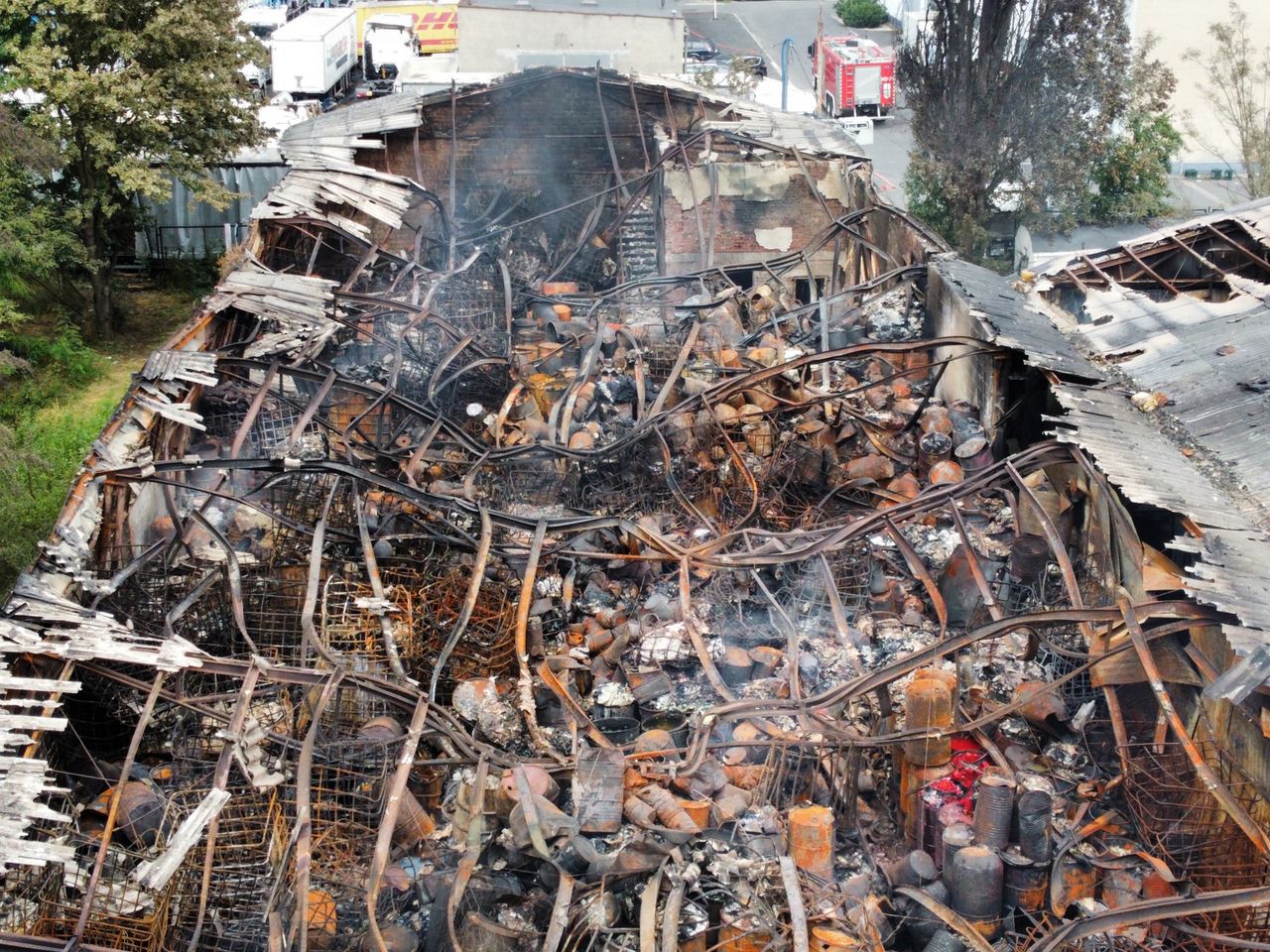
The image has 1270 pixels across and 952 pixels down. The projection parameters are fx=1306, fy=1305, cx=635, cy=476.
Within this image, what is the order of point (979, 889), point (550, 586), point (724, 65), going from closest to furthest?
point (979, 889) < point (550, 586) < point (724, 65)

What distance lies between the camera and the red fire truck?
33.6 m

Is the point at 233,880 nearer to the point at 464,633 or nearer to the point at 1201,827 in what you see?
the point at 464,633

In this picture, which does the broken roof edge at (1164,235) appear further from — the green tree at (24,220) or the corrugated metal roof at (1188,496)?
the green tree at (24,220)

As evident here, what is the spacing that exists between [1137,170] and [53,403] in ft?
67.2

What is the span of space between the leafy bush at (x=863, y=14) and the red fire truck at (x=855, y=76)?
739 centimetres

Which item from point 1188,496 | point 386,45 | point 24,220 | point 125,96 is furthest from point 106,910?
point 386,45

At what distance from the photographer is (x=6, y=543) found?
12.4 m

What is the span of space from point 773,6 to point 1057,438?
38308mm

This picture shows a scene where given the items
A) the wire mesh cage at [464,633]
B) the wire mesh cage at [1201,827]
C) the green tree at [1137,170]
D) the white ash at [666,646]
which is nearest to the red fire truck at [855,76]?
the green tree at [1137,170]

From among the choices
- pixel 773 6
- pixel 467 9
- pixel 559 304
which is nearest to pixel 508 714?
pixel 559 304

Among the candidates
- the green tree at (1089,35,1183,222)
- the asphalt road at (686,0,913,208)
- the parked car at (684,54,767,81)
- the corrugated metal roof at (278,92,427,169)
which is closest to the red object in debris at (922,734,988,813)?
the corrugated metal roof at (278,92,427,169)

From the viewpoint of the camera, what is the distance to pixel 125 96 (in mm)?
18625

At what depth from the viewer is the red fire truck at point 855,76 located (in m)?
33.6

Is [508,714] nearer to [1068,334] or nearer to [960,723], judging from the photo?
[960,723]
